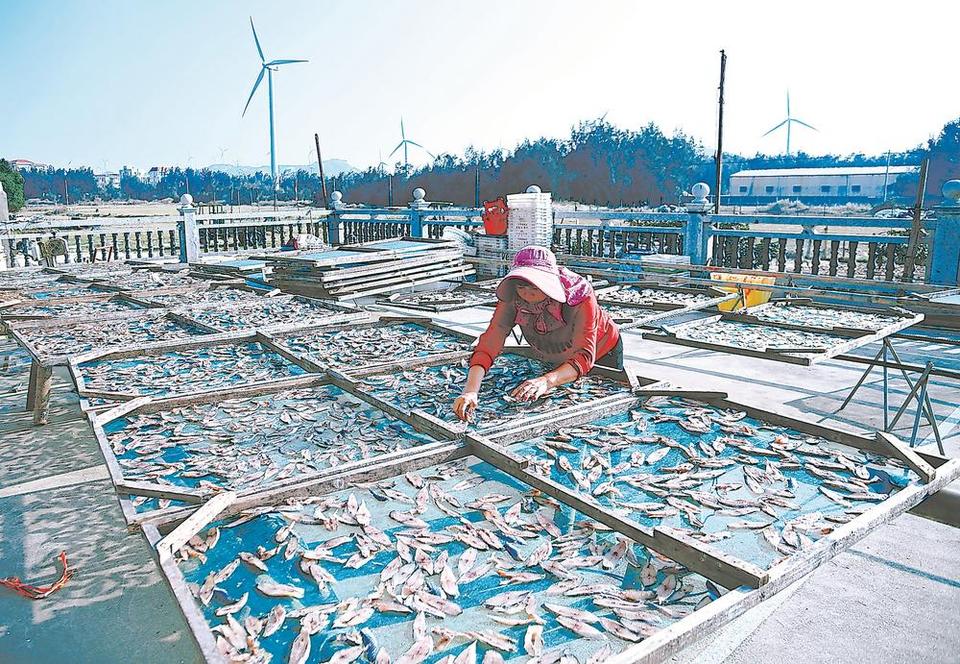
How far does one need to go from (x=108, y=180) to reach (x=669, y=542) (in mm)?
88181

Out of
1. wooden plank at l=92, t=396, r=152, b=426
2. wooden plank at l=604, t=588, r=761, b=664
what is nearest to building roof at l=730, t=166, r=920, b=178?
wooden plank at l=92, t=396, r=152, b=426

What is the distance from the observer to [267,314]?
5773 mm

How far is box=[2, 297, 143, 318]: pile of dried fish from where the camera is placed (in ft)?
18.9

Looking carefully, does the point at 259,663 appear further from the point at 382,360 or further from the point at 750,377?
the point at 750,377

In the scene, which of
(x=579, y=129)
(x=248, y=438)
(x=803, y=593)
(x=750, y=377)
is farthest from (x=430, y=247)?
(x=579, y=129)

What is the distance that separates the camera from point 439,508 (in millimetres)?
2117

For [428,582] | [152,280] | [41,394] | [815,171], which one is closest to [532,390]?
[428,582]

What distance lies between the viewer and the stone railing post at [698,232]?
9406mm

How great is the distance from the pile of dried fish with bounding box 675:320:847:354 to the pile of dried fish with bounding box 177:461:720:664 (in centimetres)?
301

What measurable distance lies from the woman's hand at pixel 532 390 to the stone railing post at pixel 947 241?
20.0ft

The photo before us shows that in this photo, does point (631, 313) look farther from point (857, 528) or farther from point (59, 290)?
point (59, 290)

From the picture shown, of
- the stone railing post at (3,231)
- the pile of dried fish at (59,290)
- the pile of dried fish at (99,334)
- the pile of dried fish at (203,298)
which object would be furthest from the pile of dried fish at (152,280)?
the stone railing post at (3,231)

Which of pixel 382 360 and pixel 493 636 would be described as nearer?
pixel 493 636

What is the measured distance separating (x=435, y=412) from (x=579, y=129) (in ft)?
125
